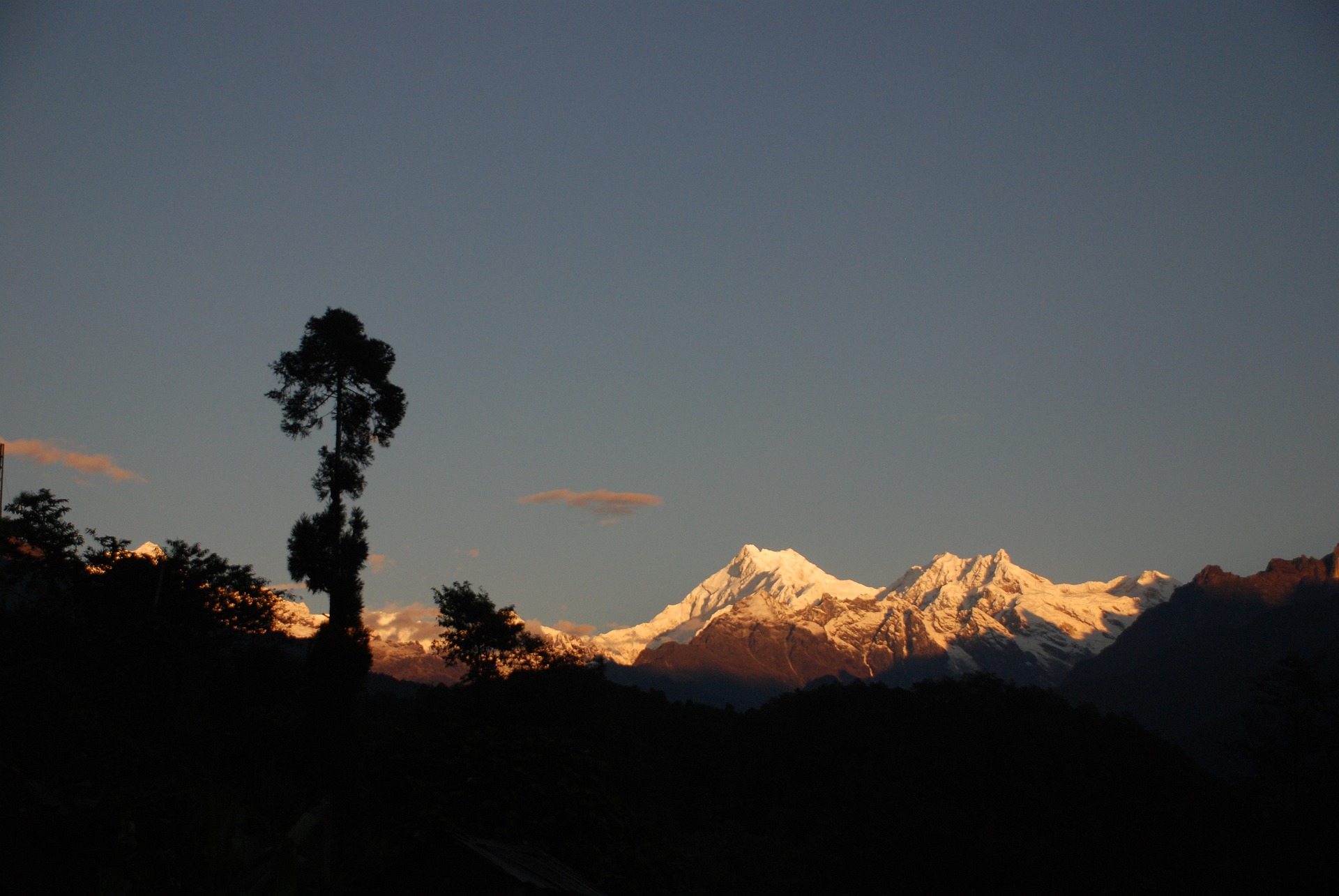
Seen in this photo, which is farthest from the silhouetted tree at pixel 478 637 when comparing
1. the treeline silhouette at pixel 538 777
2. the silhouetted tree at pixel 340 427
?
the silhouetted tree at pixel 340 427

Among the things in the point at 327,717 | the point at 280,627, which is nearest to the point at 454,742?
the point at 327,717

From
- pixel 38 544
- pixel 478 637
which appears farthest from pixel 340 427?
pixel 478 637

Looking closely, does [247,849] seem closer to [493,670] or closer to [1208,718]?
[493,670]

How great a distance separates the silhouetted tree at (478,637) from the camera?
152 ft

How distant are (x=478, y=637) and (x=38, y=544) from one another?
74.6ft

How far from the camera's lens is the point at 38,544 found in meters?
26.3

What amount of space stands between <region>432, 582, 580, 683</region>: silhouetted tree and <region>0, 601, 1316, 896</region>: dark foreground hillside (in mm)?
1323

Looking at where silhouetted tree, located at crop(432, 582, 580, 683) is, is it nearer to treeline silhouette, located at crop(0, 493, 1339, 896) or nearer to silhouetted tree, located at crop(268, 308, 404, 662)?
treeline silhouette, located at crop(0, 493, 1339, 896)

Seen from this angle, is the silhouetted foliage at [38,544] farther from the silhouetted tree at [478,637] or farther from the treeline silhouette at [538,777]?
the silhouetted tree at [478,637]

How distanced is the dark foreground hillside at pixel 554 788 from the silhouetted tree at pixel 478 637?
1.32m

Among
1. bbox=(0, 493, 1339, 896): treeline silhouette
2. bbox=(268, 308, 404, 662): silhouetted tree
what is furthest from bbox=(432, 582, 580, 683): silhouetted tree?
bbox=(268, 308, 404, 662): silhouetted tree

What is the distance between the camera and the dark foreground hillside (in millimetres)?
9305

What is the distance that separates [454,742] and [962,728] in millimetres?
36767

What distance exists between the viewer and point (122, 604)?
26.6m
